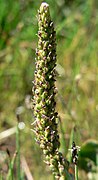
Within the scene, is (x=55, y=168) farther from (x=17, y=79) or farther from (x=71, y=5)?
(x=71, y=5)

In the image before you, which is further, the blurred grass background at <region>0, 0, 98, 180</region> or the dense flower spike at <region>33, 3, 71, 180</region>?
the blurred grass background at <region>0, 0, 98, 180</region>

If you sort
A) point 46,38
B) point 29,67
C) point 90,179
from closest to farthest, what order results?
point 46,38 → point 90,179 → point 29,67

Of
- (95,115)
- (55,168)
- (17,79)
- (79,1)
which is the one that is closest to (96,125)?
(95,115)

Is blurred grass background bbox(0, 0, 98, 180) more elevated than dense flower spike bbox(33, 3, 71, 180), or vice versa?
blurred grass background bbox(0, 0, 98, 180)

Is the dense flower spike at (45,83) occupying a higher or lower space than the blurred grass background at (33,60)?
lower

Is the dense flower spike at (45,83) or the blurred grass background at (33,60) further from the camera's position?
the blurred grass background at (33,60)

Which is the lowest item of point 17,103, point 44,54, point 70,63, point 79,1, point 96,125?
point 44,54

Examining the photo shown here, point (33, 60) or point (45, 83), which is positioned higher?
point (33, 60)

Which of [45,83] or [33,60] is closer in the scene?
[45,83]
